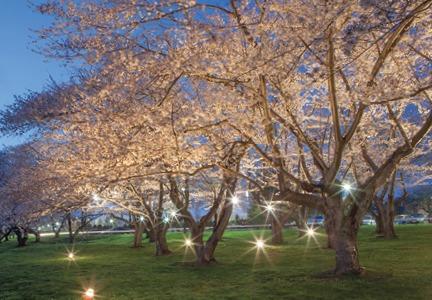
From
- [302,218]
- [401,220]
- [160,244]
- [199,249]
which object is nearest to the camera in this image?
[199,249]

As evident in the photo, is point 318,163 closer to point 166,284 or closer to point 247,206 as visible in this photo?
point 166,284

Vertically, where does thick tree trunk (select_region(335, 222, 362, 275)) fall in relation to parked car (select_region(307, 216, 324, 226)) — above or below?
below

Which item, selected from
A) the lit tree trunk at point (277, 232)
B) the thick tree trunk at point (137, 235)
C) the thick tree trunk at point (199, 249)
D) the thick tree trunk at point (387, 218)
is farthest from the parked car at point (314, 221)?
the thick tree trunk at point (199, 249)

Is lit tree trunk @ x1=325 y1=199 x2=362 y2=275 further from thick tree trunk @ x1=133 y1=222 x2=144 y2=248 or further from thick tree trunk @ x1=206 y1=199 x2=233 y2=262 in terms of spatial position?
thick tree trunk @ x1=133 y1=222 x2=144 y2=248

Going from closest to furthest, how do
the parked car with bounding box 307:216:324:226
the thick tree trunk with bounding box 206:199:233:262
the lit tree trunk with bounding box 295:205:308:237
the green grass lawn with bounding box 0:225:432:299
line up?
the green grass lawn with bounding box 0:225:432:299
the thick tree trunk with bounding box 206:199:233:262
the lit tree trunk with bounding box 295:205:308:237
the parked car with bounding box 307:216:324:226

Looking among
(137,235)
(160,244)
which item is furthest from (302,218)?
(160,244)

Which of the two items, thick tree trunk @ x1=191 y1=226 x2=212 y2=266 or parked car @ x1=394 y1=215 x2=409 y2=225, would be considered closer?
thick tree trunk @ x1=191 y1=226 x2=212 y2=266

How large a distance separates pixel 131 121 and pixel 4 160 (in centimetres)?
3237

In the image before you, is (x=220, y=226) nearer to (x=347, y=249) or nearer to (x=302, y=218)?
(x=347, y=249)

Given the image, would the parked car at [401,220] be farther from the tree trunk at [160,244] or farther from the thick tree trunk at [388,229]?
the tree trunk at [160,244]

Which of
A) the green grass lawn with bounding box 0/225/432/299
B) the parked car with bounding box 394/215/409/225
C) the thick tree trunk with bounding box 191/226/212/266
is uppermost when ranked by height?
the parked car with bounding box 394/215/409/225

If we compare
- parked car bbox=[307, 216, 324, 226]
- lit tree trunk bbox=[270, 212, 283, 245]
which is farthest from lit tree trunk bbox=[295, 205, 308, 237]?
parked car bbox=[307, 216, 324, 226]

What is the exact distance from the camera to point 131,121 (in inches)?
448

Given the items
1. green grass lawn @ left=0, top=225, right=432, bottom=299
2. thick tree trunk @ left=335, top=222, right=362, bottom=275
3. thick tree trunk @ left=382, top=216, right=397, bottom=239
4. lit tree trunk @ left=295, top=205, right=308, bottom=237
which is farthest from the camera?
lit tree trunk @ left=295, top=205, right=308, bottom=237
